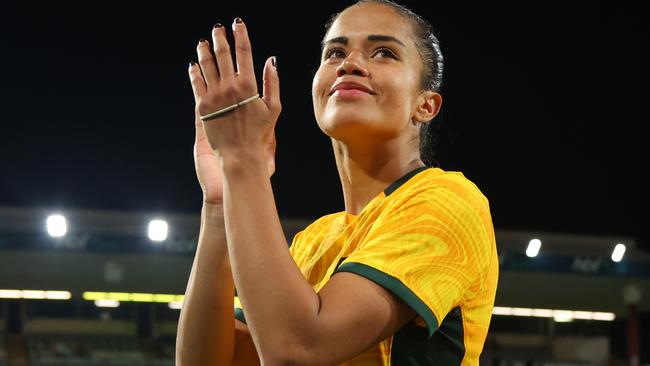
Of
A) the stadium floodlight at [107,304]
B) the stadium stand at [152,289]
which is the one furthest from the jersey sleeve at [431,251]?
the stadium floodlight at [107,304]

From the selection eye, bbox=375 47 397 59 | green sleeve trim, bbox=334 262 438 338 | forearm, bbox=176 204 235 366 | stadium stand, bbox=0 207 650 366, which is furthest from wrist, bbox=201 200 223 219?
stadium stand, bbox=0 207 650 366

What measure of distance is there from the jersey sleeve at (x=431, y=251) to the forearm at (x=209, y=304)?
0.31m

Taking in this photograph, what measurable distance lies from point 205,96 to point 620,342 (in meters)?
21.8

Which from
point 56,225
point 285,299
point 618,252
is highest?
point 618,252

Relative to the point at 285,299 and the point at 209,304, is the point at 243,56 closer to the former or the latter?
the point at 285,299

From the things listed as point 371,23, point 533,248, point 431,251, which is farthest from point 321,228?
point 533,248

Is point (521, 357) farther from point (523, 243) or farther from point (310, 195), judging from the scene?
point (310, 195)

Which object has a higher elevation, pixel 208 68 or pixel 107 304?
pixel 107 304

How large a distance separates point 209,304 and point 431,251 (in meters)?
0.48

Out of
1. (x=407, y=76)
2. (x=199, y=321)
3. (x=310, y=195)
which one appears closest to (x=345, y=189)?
(x=407, y=76)

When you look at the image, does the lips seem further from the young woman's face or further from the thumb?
the thumb

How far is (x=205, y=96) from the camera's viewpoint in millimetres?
1672

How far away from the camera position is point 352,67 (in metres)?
1.98

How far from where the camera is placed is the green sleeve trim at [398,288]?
160 cm
